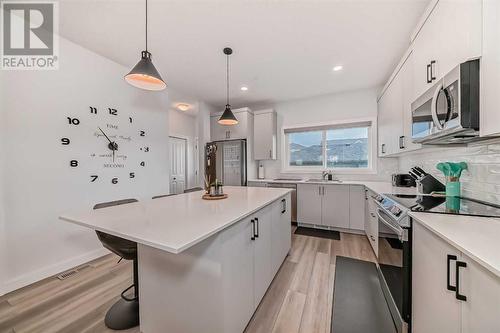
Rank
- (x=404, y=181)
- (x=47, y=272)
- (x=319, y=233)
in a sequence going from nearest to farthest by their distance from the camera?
(x=47, y=272) → (x=404, y=181) → (x=319, y=233)

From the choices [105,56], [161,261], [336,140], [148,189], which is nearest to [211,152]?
[148,189]

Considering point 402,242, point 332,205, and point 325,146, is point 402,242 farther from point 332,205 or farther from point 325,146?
point 325,146

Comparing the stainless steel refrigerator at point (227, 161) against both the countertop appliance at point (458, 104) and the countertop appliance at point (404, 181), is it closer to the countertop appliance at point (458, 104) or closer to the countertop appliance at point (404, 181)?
the countertop appliance at point (404, 181)

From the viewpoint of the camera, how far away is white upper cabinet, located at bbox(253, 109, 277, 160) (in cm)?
411

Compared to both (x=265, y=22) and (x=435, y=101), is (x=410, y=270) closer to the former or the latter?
(x=435, y=101)

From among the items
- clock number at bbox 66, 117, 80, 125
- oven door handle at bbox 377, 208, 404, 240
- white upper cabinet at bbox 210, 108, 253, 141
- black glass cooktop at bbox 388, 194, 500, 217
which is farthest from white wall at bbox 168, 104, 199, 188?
black glass cooktop at bbox 388, 194, 500, 217

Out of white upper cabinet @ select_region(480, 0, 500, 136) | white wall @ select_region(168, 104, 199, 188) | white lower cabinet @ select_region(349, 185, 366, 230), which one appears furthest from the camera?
white wall @ select_region(168, 104, 199, 188)

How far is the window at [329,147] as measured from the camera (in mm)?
3713

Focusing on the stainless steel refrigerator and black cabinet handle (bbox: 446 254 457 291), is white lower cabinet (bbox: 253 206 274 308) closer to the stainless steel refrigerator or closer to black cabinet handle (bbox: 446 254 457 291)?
black cabinet handle (bbox: 446 254 457 291)

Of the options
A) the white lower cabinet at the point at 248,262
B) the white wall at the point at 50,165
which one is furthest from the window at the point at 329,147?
the white wall at the point at 50,165

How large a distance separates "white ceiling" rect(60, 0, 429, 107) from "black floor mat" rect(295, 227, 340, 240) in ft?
8.80

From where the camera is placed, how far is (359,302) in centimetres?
168

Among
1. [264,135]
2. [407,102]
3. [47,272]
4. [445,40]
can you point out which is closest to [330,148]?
[264,135]

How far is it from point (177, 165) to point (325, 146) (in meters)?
3.91
